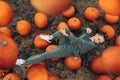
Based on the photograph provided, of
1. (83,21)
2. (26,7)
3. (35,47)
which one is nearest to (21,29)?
(35,47)

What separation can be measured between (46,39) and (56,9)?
1378mm

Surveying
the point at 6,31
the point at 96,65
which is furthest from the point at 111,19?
the point at 6,31

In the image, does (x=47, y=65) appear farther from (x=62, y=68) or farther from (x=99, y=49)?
(x=99, y=49)

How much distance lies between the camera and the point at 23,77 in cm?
205

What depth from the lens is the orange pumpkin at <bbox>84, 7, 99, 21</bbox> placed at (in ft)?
7.24

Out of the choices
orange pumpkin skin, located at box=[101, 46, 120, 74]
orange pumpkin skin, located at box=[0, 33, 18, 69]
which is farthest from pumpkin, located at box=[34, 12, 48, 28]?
orange pumpkin skin, located at box=[101, 46, 120, 74]

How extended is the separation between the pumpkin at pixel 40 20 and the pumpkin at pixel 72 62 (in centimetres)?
39

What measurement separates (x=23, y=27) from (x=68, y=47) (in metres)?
0.42

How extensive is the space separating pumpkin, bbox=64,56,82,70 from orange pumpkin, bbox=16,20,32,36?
1.40ft

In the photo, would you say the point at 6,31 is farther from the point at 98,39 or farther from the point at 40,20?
the point at 98,39

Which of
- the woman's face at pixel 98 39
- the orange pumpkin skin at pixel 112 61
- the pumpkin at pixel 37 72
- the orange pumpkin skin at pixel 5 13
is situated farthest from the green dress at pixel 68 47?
the orange pumpkin skin at pixel 112 61

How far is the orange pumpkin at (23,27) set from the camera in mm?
2125

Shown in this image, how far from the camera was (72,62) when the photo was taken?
78.5 inches

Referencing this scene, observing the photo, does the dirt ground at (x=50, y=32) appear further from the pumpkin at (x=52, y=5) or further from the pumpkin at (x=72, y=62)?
the pumpkin at (x=52, y=5)
